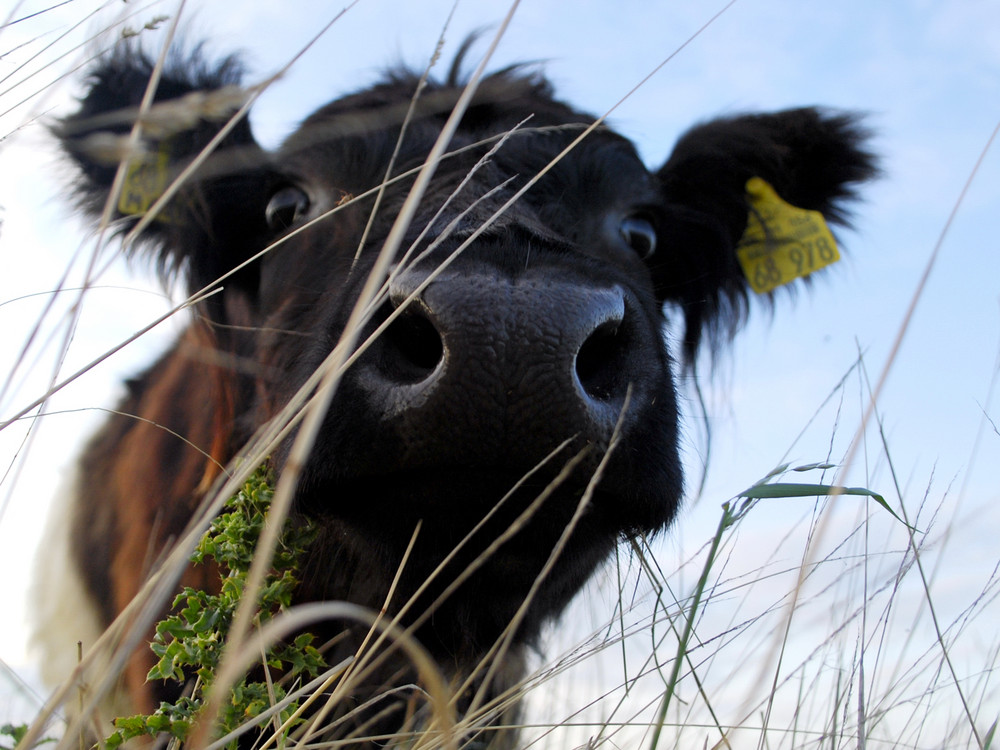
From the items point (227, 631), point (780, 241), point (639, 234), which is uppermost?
point (780, 241)

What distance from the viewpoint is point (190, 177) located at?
3.34m

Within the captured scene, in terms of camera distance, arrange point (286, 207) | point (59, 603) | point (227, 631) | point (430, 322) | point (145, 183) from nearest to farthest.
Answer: point (430, 322) → point (227, 631) → point (286, 207) → point (145, 183) → point (59, 603)

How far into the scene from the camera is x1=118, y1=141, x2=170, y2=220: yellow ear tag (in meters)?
3.50

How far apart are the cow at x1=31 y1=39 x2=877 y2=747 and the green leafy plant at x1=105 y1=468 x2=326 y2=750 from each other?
18 centimetres

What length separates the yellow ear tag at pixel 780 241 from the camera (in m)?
4.01

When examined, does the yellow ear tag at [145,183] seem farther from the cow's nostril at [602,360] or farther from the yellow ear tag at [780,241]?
the yellow ear tag at [780,241]

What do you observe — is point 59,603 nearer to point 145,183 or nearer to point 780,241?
point 145,183

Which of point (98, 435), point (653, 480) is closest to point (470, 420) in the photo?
point (653, 480)

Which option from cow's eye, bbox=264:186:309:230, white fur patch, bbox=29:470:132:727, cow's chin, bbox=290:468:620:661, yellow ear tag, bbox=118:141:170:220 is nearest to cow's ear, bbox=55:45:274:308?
yellow ear tag, bbox=118:141:170:220

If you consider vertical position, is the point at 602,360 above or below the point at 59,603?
above

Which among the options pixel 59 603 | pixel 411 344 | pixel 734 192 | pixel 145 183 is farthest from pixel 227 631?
pixel 734 192

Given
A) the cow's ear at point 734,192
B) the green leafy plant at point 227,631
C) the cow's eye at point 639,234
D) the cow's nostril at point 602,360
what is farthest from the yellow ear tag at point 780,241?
the green leafy plant at point 227,631

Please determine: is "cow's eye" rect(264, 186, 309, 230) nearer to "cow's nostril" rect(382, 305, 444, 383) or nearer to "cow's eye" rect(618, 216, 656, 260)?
"cow's eye" rect(618, 216, 656, 260)

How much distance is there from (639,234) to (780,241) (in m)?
0.98
